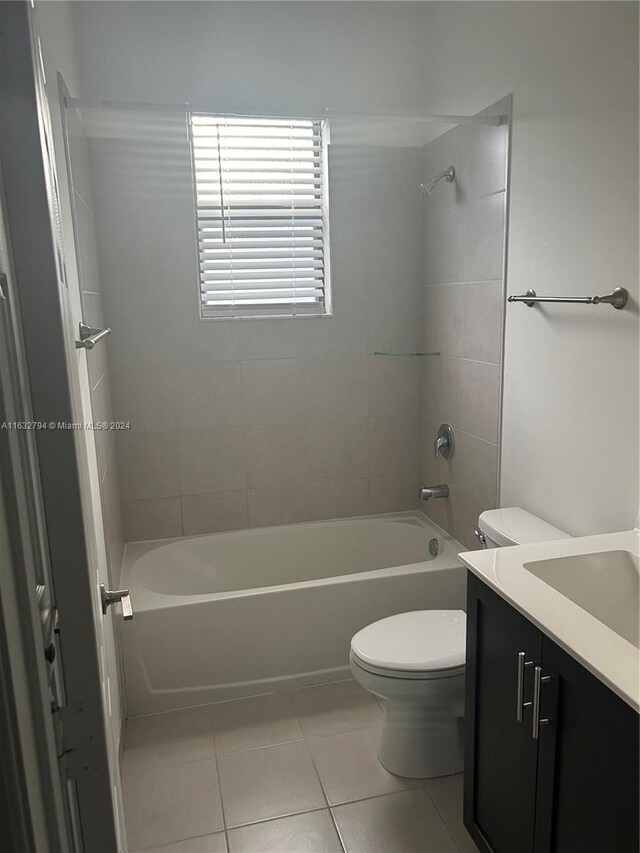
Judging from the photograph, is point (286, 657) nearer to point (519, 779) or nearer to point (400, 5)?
point (519, 779)

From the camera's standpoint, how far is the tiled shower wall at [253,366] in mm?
2707

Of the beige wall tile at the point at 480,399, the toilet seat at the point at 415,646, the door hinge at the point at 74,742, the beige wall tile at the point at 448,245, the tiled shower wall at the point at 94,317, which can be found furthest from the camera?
the beige wall tile at the point at 448,245

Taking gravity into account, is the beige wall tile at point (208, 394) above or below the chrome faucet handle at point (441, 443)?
above

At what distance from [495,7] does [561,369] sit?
1.31m

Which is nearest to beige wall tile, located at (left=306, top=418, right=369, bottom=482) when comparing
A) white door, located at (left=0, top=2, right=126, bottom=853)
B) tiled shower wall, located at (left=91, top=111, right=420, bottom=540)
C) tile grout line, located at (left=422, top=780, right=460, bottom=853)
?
tiled shower wall, located at (left=91, top=111, right=420, bottom=540)

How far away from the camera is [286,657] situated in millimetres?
2502

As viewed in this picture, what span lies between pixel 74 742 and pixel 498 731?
1001 mm

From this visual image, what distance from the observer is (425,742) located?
6.53 ft

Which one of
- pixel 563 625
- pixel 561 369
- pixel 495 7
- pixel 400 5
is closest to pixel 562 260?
pixel 561 369

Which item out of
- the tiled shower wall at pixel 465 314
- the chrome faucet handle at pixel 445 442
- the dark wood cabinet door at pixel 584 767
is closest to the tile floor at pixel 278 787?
the dark wood cabinet door at pixel 584 767

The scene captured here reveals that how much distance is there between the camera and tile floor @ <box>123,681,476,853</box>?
1782mm

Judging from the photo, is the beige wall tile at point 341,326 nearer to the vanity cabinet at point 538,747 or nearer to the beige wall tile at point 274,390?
the beige wall tile at point 274,390

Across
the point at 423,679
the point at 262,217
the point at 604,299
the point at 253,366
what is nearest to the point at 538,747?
the point at 423,679

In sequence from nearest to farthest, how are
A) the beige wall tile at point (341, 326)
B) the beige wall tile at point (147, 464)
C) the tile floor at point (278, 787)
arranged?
the tile floor at point (278, 787) → the beige wall tile at point (147, 464) → the beige wall tile at point (341, 326)
